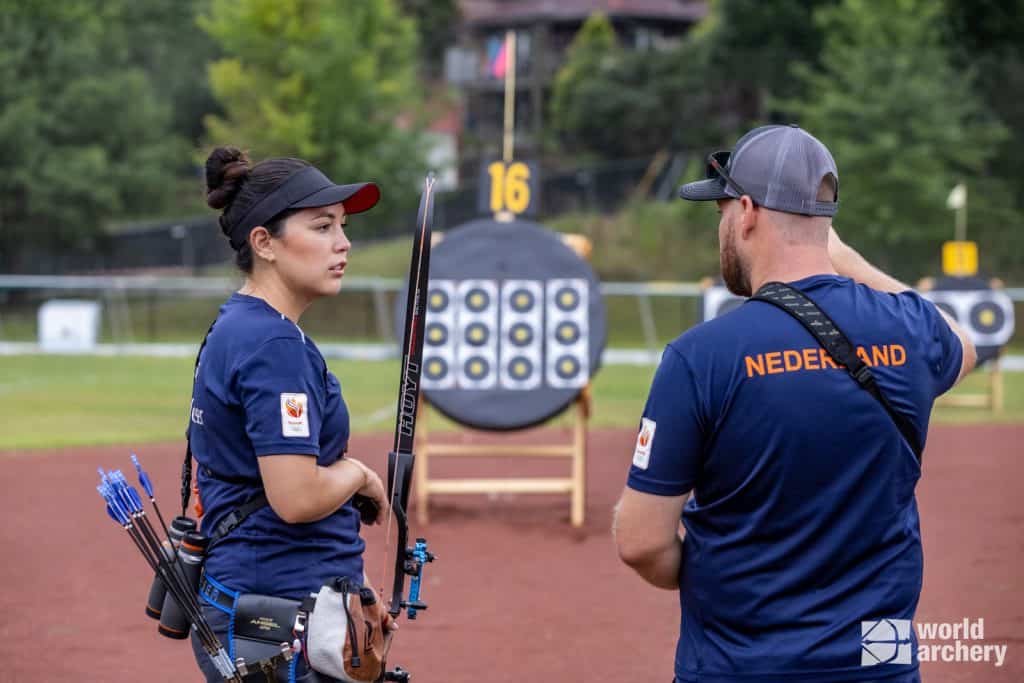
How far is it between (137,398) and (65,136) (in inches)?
809

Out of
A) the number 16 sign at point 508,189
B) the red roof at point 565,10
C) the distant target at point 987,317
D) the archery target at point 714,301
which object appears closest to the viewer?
the number 16 sign at point 508,189

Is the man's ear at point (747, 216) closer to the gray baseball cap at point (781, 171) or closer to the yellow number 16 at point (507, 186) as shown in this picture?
the gray baseball cap at point (781, 171)

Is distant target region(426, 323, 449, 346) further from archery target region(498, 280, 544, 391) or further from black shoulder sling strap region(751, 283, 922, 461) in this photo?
black shoulder sling strap region(751, 283, 922, 461)

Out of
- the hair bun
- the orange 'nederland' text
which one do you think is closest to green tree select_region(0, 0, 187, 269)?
the hair bun

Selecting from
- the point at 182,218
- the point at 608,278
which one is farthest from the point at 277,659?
the point at 182,218

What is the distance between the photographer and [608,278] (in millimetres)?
33562

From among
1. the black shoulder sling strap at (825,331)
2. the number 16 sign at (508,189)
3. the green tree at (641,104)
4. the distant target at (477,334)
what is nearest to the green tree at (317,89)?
the green tree at (641,104)

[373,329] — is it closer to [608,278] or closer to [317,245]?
[608,278]

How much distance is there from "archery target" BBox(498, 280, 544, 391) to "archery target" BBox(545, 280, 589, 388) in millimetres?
69

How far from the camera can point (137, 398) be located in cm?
1623

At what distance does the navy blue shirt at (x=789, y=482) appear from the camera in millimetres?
2449

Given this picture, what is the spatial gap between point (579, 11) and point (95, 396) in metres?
41.1

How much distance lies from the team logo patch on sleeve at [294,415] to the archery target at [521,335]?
5867 millimetres

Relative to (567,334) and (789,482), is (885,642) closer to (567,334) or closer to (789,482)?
(789,482)
